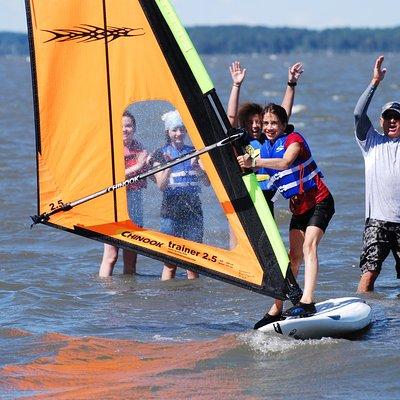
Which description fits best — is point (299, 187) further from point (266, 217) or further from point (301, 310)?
point (301, 310)

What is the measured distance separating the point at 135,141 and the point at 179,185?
424 mm

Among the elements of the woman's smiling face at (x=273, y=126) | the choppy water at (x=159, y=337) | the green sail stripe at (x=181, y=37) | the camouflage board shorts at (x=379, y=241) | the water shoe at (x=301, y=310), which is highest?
the green sail stripe at (x=181, y=37)

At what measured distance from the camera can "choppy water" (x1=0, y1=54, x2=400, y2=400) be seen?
7219 millimetres

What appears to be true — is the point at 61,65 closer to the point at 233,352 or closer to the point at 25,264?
the point at 233,352

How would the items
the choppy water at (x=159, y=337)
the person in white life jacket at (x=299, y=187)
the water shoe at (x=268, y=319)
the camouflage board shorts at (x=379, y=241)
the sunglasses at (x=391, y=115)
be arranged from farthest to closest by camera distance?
the camouflage board shorts at (x=379, y=241)
the sunglasses at (x=391, y=115)
the water shoe at (x=268, y=319)
the person in white life jacket at (x=299, y=187)
the choppy water at (x=159, y=337)

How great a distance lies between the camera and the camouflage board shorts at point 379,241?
9.34m

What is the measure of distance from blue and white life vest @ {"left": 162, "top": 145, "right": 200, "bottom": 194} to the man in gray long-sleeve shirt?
187 centimetres

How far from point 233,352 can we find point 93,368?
0.96 metres

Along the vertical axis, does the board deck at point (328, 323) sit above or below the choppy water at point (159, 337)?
above

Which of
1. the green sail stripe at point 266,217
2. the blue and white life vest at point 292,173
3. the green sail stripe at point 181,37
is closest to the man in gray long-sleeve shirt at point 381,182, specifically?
the blue and white life vest at point 292,173

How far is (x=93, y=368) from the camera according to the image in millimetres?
7723

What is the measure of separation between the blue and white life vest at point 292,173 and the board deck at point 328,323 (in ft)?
2.94

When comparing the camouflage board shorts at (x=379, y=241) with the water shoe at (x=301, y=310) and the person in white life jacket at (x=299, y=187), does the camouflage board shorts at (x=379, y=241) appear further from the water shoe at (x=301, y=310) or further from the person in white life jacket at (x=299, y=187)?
the water shoe at (x=301, y=310)

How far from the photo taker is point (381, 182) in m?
9.23
